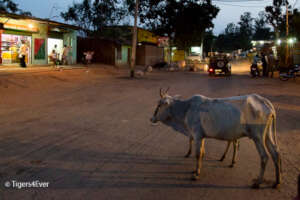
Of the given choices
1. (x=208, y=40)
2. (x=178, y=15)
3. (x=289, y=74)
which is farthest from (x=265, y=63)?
(x=208, y=40)

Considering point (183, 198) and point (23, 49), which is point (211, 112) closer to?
point (183, 198)

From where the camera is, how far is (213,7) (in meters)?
40.4

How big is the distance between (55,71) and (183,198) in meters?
18.6

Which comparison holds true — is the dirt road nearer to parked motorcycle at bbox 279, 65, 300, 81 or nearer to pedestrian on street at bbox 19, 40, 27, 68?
pedestrian on street at bbox 19, 40, 27, 68

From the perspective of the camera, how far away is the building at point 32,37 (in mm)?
21734

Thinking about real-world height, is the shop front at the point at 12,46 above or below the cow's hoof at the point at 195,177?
above

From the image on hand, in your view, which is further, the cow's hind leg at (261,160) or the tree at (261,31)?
the tree at (261,31)

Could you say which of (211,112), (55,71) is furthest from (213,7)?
(211,112)

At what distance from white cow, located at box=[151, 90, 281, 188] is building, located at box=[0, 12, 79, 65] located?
18.0m

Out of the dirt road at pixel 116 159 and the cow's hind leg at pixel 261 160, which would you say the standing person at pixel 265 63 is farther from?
the cow's hind leg at pixel 261 160

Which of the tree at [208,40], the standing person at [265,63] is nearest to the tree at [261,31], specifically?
the tree at [208,40]

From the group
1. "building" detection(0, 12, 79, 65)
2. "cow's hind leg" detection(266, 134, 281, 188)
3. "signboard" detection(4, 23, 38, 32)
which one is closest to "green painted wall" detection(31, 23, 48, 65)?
"building" detection(0, 12, 79, 65)

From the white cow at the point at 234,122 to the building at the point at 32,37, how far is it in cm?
1796

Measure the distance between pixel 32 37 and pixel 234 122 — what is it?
894 inches
